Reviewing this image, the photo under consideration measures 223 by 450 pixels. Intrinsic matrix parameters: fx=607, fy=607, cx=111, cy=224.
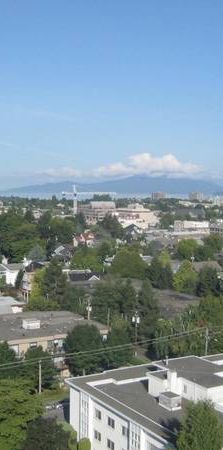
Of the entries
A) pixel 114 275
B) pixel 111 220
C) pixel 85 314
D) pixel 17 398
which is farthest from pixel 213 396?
pixel 111 220

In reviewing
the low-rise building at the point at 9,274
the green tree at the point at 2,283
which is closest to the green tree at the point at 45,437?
the green tree at the point at 2,283

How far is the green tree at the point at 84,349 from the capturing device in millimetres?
14875

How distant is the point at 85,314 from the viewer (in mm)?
20641

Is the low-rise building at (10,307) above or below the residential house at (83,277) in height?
below

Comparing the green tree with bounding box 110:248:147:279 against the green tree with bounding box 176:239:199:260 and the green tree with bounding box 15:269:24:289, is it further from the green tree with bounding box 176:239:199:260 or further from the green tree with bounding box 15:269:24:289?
the green tree with bounding box 176:239:199:260

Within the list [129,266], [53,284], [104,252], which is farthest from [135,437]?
[104,252]

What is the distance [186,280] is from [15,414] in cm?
1665

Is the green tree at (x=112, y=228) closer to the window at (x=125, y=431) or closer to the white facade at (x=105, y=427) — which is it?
the white facade at (x=105, y=427)

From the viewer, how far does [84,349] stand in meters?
15.1

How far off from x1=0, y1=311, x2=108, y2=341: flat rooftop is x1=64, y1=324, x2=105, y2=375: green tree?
1207mm

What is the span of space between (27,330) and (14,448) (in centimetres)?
674

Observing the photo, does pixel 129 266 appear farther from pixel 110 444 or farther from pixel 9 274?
pixel 110 444

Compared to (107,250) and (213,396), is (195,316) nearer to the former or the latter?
(213,396)

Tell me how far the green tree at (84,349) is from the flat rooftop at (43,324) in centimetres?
121
